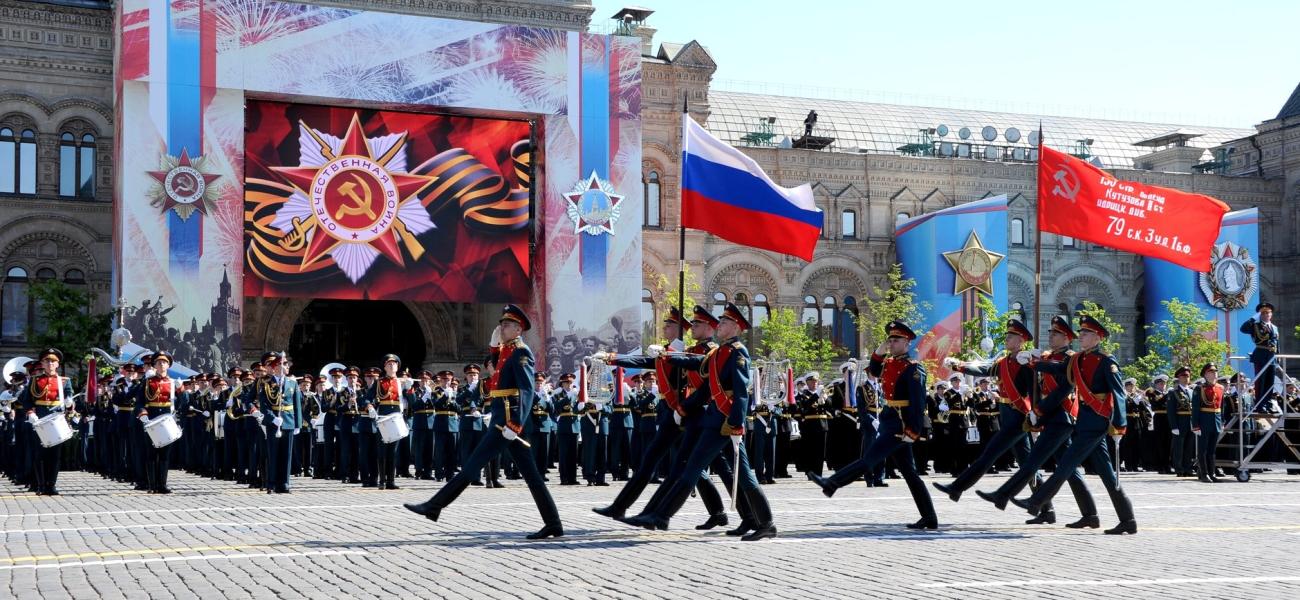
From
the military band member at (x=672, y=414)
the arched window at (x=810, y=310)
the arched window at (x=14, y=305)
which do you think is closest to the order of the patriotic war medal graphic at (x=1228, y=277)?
the arched window at (x=810, y=310)

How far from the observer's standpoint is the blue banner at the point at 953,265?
48.3m

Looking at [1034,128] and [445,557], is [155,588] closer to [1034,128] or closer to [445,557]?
[445,557]

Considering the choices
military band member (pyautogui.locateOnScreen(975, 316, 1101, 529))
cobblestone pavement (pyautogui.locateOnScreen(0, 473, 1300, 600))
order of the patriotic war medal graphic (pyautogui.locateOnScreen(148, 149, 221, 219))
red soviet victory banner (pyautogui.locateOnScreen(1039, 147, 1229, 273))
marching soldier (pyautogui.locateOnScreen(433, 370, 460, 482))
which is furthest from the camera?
order of the patriotic war medal graphic (pyautogui.locateOnScreen(148, 149, 221, 219))

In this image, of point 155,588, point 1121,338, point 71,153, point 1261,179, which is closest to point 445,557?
point 155,588

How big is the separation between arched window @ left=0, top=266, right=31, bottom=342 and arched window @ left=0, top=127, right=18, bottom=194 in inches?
84.1

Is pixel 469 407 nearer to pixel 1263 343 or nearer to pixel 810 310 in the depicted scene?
pixel 1263 343

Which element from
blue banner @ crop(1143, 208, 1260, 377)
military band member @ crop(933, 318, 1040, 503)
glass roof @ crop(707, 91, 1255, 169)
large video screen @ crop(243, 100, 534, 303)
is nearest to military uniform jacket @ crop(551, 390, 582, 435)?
military band member @ crop(933, 318, 1040, 503)

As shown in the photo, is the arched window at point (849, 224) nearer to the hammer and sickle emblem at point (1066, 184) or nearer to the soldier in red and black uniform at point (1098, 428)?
the hammer and sickle emblem at point (1066, 184)

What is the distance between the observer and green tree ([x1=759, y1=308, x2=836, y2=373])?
147 ft

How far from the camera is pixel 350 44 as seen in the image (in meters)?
36.8

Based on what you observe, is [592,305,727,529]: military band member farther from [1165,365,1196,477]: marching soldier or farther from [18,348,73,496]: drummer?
[1165,365,1196,477]: marching soldier

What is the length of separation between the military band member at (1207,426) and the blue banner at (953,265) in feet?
77.0

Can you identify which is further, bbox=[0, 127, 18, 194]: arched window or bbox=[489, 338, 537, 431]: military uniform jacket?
bbox=[0, 127, 18, 194]: arched window

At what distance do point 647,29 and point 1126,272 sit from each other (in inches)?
745
